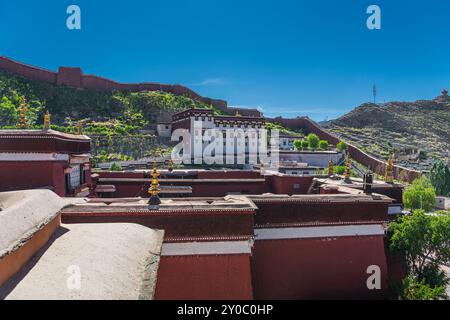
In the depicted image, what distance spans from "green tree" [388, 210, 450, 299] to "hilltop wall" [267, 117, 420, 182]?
3242 cm

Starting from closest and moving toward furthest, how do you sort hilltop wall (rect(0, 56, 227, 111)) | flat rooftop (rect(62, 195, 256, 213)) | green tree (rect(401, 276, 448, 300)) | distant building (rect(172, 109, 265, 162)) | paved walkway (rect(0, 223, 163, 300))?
paved walkway (rect(0, 223, 163, 300)), flat rooftop (rect(62, 195, 256, 213)), green tree (rect(401, 276, 448, 300)), distant building (rect(172, 109, 265, 162)), hilltop wall (rect(0, 56, 227, 111))

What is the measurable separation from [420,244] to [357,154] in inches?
1746

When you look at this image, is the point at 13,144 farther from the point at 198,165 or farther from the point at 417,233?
the point at 198,165

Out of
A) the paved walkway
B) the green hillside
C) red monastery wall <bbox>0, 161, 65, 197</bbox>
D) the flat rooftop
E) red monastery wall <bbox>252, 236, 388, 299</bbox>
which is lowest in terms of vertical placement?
red monastery wall <bbox>252, 236, 388, 299</bbox>

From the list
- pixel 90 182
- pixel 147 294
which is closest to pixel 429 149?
pixel 90 182

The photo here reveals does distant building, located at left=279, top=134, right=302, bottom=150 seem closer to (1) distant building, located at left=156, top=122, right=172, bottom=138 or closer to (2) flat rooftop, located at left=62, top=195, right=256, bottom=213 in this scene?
(1) distant building, located at left=156, top=122, right=172, bottom=138

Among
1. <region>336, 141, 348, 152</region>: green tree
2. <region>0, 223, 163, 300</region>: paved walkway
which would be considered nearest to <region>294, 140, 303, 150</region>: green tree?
<region>336, 141, 348, 152</region>: green tree

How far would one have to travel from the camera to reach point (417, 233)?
→ 10.5 meters

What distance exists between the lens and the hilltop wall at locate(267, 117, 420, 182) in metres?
40.6

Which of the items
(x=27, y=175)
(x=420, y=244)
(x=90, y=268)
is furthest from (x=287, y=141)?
(x=90, y=268)

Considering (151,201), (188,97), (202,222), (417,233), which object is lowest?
(417,233)

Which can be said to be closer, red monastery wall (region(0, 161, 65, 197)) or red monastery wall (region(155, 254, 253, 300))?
red monastery wall (region(155, 254, 253, 300))

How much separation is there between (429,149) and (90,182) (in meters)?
78.2
